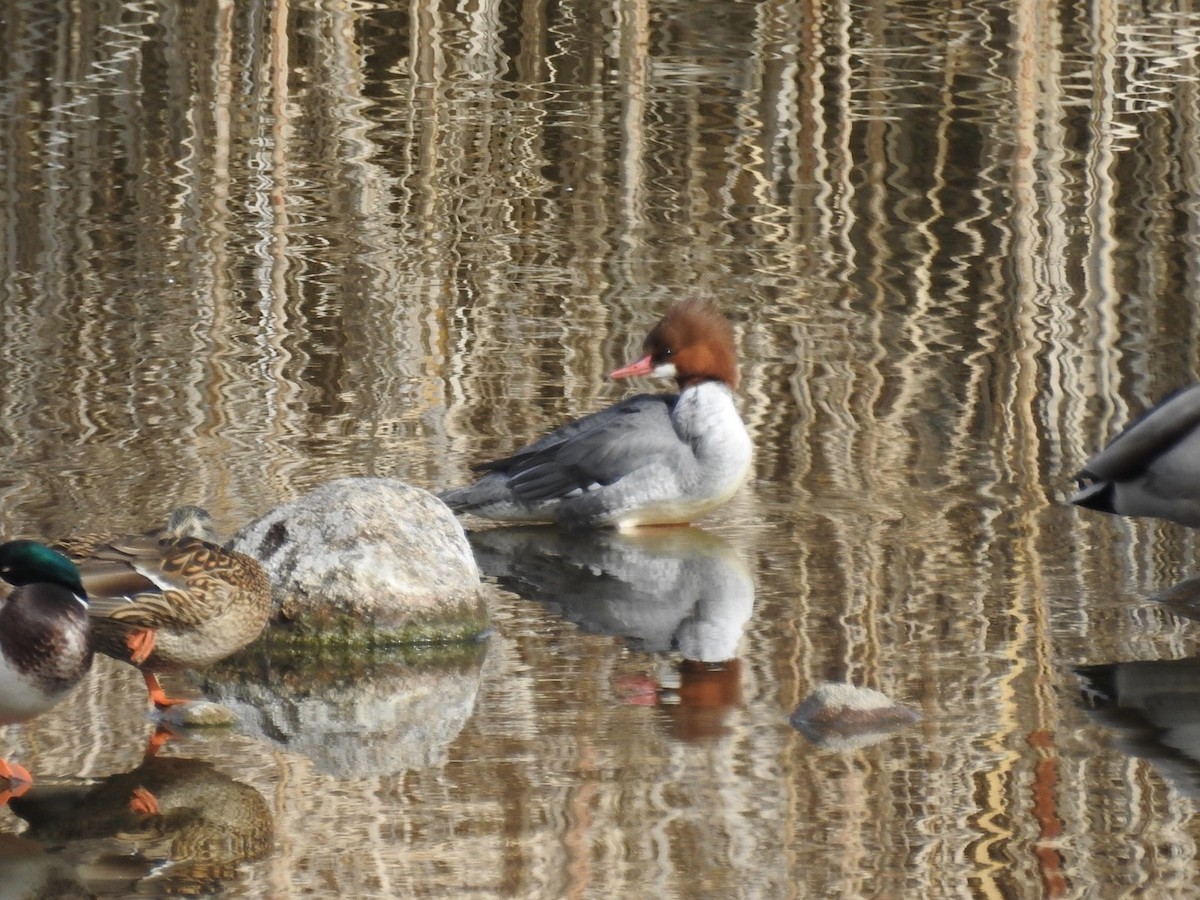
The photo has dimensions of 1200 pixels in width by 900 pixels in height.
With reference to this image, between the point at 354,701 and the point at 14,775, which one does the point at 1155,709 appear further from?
the point at 14,775

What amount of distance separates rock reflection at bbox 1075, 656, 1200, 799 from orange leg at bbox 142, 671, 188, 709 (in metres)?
2.67

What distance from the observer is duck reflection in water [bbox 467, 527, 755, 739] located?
6879 millimetres

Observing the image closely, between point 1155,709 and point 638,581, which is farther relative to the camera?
point 638,581

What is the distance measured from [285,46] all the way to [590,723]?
1266 centimetres

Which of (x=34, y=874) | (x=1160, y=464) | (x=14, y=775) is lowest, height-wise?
(x=34, y=874)

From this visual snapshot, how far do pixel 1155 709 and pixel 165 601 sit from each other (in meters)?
2.90

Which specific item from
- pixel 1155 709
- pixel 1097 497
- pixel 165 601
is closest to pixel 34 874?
pixel 165 601

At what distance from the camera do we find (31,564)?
19.9 feet

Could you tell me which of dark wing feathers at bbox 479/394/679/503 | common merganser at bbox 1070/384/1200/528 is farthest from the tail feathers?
dark wing feathers at bbox 479/394/679/503

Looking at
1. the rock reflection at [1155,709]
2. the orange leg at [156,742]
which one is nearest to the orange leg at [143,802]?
the orange leg at [156,742]

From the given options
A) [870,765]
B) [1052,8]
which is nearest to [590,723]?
[870,765]

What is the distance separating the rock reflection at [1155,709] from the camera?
6293mm

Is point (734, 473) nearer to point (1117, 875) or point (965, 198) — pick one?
point (1117, 875)

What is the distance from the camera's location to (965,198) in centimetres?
1463
